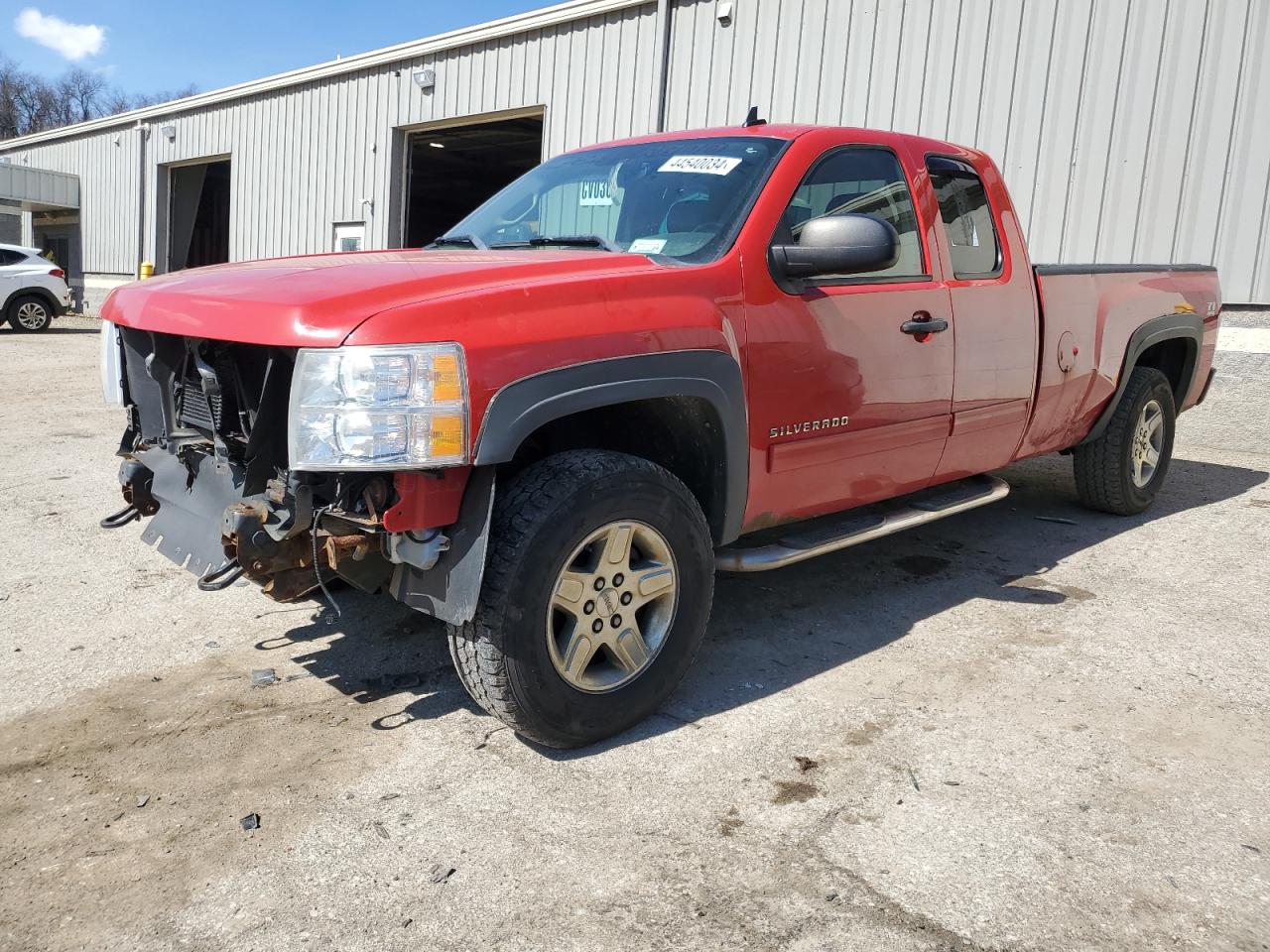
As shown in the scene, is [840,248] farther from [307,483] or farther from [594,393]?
[307,483]

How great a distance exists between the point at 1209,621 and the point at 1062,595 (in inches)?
23.1

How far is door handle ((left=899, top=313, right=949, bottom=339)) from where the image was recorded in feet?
12.7

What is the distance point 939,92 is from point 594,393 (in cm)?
812

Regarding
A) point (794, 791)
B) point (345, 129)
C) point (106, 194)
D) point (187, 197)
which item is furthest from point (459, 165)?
point (794, 791)

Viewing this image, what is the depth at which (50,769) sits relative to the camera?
289cm

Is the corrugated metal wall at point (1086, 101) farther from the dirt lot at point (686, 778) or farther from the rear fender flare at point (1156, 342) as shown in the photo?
the dirt lot at point (686, 778)

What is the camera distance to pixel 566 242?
3.66 m

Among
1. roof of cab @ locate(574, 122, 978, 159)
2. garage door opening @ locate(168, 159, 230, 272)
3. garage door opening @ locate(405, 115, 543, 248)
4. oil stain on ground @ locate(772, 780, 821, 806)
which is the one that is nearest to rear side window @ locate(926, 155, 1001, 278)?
roof of cab @ locate(574, 122, 978, 159)

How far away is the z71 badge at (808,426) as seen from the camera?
11.3 feet

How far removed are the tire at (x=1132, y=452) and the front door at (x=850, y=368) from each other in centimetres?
194

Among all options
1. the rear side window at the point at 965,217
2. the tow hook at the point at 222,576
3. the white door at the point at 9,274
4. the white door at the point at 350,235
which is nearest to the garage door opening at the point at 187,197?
the white door at the point at 9,274

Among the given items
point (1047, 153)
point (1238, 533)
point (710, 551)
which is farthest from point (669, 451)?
point (1047, 153)

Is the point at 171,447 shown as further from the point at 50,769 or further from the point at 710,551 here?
the point at 710,551

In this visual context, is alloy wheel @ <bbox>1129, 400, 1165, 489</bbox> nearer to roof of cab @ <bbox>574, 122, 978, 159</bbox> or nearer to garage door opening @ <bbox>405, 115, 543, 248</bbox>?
roof of cab @ <bbox>574, 122, 978, 159</bbox>
